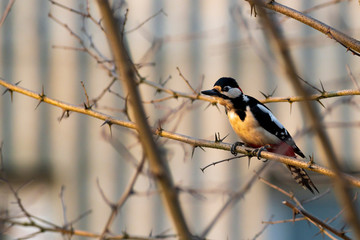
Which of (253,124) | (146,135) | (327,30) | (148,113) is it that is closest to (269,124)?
(253,124)

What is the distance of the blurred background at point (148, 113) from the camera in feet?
25.9

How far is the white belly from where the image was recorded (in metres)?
5.01

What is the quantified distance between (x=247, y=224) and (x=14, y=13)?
4.66m

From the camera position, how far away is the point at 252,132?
5.01m

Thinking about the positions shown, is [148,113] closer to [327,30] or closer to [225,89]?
[225,89]

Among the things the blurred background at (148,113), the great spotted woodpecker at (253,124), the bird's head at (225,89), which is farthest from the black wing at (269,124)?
the blurred background at (148,113)

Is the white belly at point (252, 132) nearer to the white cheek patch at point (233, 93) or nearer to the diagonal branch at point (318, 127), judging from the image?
the white cheek patch at point (233, 93)

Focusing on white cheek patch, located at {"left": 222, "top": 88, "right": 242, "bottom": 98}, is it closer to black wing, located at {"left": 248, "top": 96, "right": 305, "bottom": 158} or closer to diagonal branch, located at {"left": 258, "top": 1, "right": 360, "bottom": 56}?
black wing, located at {"left": 248, "top": 96, "right": 305, "bottom": 158}

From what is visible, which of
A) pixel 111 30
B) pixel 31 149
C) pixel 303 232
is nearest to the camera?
pixel 111 30

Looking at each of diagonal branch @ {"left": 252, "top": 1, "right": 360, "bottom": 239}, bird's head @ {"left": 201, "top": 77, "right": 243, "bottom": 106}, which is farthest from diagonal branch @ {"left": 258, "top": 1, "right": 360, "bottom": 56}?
bird's head @ {"left": 201, "top": 77, "right": 243, "bottom": 106}

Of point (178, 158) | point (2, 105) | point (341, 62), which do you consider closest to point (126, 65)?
point (178, 158)

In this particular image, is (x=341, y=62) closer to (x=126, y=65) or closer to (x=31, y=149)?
(x=31, y=149)

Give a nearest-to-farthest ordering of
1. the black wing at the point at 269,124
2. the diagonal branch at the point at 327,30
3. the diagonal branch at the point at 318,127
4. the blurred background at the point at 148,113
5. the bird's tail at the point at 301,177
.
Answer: the diagonal branch at the point at 318,127
the diagonal branch at the point at 327,30
the bird's tail at the point at 301,177
the black wing at the point at 269,124
the blurred background at the point at 148,113

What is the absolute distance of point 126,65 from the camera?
1.16 metres
